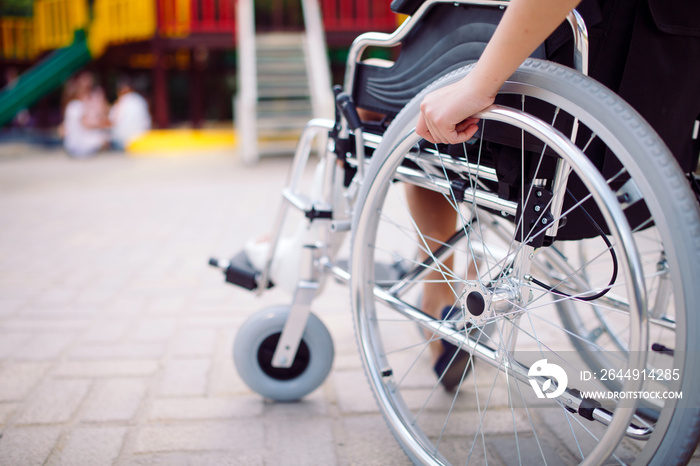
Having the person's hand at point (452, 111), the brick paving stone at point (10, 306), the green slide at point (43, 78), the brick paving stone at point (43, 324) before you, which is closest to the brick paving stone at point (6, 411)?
the brick paving stone at point (43, 324)

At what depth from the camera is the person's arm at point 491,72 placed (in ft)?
2.68

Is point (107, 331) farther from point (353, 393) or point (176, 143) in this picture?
point (176, 143)

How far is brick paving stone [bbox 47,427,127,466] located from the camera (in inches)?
52.1

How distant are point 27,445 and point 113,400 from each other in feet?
0.84

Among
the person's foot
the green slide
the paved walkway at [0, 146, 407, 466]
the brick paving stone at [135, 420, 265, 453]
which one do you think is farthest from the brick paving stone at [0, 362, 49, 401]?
the green slide

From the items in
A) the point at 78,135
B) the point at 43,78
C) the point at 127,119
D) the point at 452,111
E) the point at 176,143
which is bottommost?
the point at 452,111

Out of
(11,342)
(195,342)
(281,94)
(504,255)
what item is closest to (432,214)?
(504,255)

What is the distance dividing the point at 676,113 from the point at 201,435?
1298 mm

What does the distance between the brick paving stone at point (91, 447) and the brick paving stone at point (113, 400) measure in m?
0.06

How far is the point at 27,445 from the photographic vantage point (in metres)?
1.39

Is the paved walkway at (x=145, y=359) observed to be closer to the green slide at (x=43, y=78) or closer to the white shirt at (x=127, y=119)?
the white shirt at (x=127, y=119)

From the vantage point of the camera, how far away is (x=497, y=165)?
1.00 meters

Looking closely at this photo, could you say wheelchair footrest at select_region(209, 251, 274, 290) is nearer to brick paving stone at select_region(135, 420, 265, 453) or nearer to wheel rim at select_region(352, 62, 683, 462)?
brick paving stone at select_region(135, 420, 265, 453)

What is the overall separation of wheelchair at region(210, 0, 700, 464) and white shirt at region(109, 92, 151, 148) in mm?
7898
